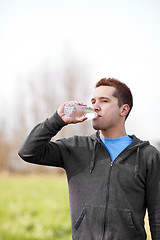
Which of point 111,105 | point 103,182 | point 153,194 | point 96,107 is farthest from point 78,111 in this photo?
point 153,194

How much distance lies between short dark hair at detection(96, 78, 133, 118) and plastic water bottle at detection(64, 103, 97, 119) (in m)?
0.22

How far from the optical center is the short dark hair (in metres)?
2.11

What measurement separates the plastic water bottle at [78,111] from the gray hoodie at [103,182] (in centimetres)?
8

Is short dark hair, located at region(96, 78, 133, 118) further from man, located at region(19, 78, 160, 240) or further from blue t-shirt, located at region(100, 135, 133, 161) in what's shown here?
blue t-shirt, located at region(100, 135, 133, 161)

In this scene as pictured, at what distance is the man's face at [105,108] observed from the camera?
198 cm

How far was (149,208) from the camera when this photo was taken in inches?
76.9

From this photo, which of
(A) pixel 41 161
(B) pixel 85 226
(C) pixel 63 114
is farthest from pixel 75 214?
(C) pixel 63 114

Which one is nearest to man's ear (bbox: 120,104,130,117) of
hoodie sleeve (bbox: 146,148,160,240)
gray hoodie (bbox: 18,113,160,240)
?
gray hoodie (bbox: 18,113,160,240)

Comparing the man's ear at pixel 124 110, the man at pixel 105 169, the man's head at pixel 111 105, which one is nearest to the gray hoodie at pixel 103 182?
the man at pixel 105 169

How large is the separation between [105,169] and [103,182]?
0.08 m

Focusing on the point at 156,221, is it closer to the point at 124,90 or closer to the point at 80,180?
the point at 80,180

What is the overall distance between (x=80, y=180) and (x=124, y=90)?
26.8 inches

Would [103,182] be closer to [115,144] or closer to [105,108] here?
[115,144]

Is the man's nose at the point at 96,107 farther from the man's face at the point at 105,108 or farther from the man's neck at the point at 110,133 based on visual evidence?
the man's neck at the point at 110,133
